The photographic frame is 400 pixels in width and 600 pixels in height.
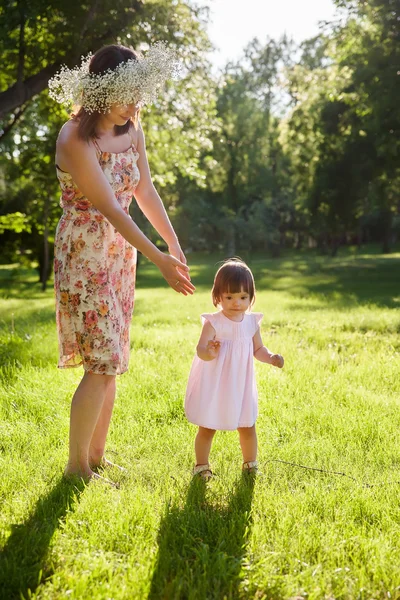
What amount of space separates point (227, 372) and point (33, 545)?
1461mm

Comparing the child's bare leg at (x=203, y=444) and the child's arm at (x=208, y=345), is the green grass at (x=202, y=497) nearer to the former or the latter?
the child's bare leg at (x=203, y=444)

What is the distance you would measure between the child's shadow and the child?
37cm

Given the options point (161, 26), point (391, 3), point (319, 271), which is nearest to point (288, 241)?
point (319, 271)

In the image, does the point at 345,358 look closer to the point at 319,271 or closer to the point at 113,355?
the point at 113,355

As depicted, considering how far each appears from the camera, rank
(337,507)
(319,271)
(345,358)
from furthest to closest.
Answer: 1. (319,271)
2. (345,358)
3. (337,507)

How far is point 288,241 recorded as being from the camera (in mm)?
63031

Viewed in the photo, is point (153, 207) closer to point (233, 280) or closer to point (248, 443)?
point (233, 280)

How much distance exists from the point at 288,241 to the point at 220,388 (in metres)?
60.2

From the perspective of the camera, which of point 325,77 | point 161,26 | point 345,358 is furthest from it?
point 325,77

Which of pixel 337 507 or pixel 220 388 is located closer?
pixel 337 507

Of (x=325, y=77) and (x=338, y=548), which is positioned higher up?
(x=325, y=77)

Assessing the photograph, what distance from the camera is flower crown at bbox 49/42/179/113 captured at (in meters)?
3.49

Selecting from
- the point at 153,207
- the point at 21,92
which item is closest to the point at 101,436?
the point at 153,207

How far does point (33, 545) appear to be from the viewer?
9.27 feet
